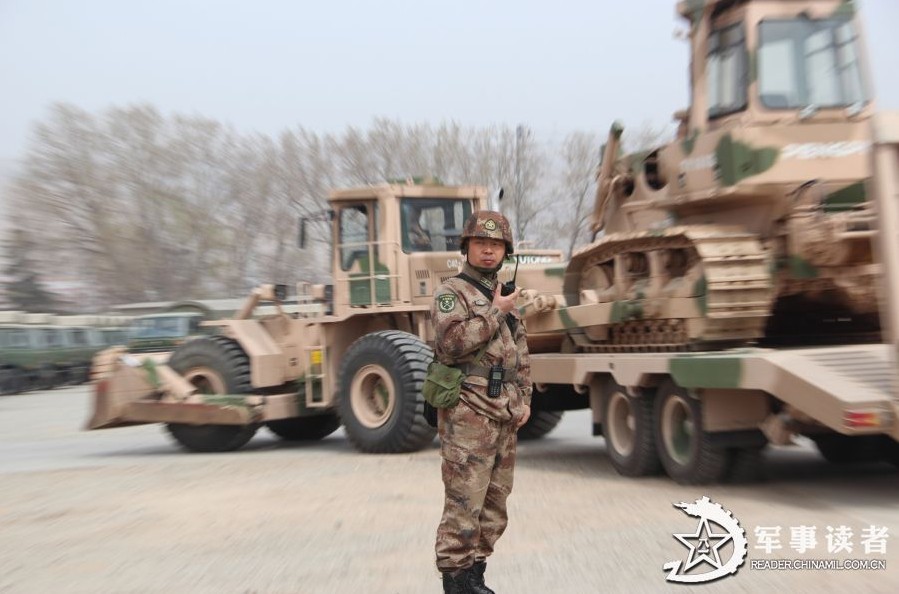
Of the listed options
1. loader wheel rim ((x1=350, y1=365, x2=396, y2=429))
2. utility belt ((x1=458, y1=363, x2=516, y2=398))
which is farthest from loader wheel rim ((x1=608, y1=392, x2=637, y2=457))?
utility belt ((x1=458, y1=363, x2=516, y2=398))

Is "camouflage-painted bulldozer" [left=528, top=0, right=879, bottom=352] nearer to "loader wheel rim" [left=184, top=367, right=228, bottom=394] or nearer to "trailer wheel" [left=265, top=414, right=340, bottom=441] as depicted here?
"loader wheel rim" [left=184, top=367, right=228, bottom=394]

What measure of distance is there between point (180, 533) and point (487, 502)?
3185 millimetres

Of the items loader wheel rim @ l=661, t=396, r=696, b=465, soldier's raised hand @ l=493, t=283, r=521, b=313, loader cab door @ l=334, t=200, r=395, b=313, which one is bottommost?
loader wheel rim @ l=661, t=396, r=696, b=465

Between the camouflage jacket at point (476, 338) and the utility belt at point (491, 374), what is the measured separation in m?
0.02

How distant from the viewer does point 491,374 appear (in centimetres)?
534

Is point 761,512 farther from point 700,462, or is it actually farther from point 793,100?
point 793,100

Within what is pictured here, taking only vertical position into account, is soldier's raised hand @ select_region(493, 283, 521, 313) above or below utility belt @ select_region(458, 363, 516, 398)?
above

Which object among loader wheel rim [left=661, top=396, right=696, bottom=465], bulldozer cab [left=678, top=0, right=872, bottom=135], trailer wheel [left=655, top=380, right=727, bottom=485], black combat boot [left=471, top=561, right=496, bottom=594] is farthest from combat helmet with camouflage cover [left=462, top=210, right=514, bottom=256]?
bulldozer cab [left=678, top=0, right=872, bottom=135]

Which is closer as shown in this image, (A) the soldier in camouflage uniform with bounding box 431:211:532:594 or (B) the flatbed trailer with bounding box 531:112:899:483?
(A) the soldier in camouflage uniform with bounding box 431:211:532:594

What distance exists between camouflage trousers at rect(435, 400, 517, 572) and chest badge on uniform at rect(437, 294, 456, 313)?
46 cm

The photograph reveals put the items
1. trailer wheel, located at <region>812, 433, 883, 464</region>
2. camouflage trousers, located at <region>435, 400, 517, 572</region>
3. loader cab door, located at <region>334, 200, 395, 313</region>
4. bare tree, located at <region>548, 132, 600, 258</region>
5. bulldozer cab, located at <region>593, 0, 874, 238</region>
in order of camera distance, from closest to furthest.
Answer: camouflage trousers, located at <region>435, 400, 517, 572</region>, bulldozer cab, located at <region>593, 0, 874, 238</region>, trailer wheel, located at <region>812, 433, 883, 464</region>, loader cab door, located at <region>334, 200, 395, 313</region>, bare tree, located at <region>548, 132, 600, 258</region>

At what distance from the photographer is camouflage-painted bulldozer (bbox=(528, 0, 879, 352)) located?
843 cm

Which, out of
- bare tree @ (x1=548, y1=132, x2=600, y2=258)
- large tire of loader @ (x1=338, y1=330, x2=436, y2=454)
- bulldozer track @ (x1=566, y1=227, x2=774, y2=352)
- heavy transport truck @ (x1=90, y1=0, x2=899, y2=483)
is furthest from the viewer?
bare tree @ (x1=548, y1=132, x2=600, y2=258)

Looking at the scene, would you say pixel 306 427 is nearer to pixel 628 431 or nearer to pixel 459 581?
pixel 628 431
